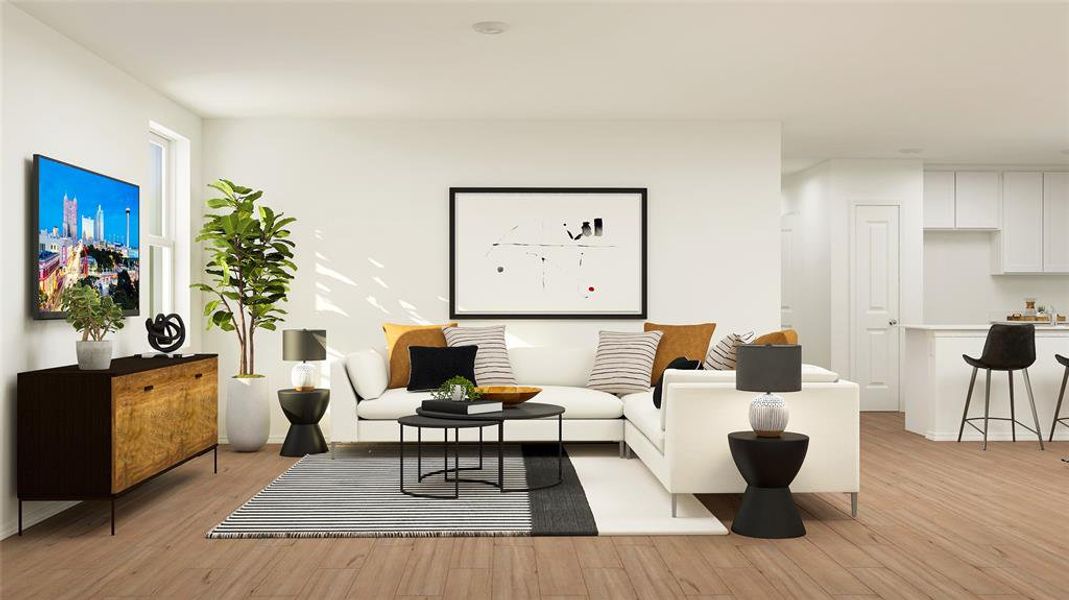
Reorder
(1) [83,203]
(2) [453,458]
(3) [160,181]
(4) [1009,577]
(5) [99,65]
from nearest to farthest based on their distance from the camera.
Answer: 1. (4) [1009,577]
2. (1) [83,203]
3. (5) [99,65]
4. (2) [453,458]
5. (3) [160,181]

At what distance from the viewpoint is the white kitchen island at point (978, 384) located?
290 inches

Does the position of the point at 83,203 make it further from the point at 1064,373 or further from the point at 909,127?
the point at 1064,373

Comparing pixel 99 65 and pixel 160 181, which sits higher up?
pixel 99 65

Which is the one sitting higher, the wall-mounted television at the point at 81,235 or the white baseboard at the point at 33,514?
the wall-mounted television at the point at 81,235

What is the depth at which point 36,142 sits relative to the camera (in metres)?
4.72

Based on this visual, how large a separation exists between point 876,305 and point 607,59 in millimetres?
5071

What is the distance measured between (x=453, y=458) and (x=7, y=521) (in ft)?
8.92

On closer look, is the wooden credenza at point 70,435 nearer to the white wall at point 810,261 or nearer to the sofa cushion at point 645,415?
the sofa cushion at point 645,415

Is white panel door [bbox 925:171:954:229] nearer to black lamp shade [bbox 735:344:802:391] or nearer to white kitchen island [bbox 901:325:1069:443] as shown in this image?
white kitchen island [bbox 901:325:1069:443]

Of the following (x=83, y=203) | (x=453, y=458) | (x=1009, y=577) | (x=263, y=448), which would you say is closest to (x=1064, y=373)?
(x=1009, y=577)

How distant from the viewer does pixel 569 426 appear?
6293 millimetres

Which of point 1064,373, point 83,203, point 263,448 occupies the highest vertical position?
point 83,203

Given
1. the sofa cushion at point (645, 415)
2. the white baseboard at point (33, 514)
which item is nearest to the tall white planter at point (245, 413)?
the white baseboard at point (33, 514)

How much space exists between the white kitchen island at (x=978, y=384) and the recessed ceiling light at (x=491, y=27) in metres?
4.50
